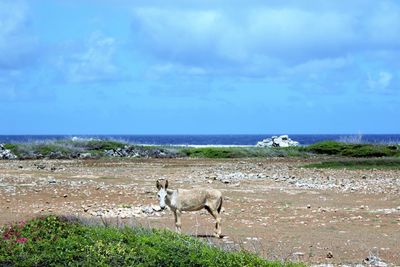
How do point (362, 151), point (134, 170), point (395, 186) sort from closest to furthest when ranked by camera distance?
1. point (395, 186)
2. point (134, 170)
3. point (362, 151)

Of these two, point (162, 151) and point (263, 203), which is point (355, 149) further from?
point (263, 203)

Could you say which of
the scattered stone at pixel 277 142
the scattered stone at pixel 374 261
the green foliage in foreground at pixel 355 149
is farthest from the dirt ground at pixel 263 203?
the scattered stone at pixel 277 142

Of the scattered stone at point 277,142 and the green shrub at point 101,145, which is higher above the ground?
the scattered stone at point 277,142

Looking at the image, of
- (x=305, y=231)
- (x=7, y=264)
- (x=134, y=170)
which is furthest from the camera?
(x=134, y=170)

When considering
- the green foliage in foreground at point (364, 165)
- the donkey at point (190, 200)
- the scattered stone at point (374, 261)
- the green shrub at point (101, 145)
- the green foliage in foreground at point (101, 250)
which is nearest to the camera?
the green foliage in foreground at point (101, 250)

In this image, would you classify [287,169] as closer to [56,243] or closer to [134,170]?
[134,170]

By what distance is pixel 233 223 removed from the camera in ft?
64.3

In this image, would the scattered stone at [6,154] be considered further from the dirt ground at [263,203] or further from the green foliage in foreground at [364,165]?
the green foliage in foreground at [364,165]

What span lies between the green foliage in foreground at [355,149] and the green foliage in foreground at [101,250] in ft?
155

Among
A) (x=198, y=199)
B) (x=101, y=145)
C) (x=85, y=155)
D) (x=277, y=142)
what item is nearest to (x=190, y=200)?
(x=198, y=199)

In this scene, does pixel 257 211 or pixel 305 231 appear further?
pixel 257 211

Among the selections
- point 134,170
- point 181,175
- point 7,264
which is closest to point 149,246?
point 7,264

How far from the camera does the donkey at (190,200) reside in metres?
16.5

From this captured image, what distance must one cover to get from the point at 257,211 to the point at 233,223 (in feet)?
8.80
